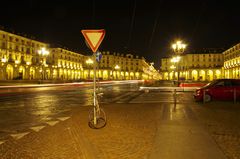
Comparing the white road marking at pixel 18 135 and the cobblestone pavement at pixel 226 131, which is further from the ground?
the cobblestone pavement at pixel 226 131

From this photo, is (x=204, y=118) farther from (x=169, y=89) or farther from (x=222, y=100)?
(x=169, y=89)

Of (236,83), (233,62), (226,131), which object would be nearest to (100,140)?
(226,131)

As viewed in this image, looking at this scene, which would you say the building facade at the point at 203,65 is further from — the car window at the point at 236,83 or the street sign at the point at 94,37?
the street sign at the point at 94,37

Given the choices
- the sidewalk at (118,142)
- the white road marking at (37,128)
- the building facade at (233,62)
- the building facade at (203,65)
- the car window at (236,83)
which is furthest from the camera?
the building facade at (203,65)

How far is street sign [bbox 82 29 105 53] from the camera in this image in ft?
22.1

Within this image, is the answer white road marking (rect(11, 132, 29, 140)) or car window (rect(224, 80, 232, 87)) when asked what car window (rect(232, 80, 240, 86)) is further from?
white road marking (rect(11, 132, 29, 140))

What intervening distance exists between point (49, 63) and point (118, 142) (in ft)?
311

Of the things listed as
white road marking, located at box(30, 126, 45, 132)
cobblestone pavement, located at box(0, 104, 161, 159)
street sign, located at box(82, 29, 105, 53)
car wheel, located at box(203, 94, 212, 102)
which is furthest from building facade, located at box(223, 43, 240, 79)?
white road marking, located at box(30, 126, 45, 132)

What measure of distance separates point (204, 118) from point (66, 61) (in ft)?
353

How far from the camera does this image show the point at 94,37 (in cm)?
679

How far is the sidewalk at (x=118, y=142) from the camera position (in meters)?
A: 4.91

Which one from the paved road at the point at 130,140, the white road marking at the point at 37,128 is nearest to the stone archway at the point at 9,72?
the white road marking at the point at 37,128

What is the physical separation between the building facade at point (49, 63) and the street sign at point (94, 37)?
32136 mm

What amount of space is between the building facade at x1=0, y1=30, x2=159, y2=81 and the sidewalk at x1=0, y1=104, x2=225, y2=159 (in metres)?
32.4
